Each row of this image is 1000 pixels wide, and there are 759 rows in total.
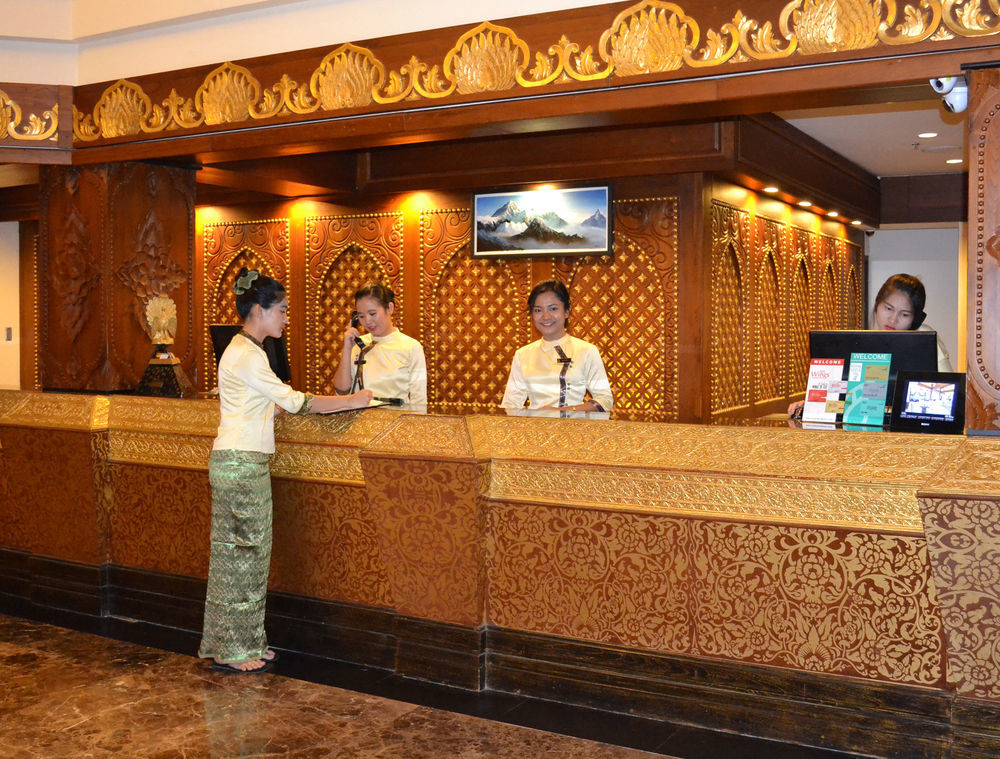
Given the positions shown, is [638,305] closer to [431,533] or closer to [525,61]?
[525,61]

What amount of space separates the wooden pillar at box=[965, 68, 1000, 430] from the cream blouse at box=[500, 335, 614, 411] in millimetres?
1772

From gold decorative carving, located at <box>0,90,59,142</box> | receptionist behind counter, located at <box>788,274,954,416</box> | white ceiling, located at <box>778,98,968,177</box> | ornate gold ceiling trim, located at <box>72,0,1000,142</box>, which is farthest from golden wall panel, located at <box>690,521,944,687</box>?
gold decorative carving, located at <box>0,90,59,142</box>

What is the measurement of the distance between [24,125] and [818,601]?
4.84 metres

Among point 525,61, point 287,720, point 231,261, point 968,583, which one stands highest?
point 525,61

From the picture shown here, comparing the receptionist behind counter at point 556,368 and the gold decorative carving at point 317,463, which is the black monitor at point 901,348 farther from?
Result: the gold decorative carving at point 317,463

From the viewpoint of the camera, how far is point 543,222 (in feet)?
24.6

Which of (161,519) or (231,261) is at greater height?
(231,261)

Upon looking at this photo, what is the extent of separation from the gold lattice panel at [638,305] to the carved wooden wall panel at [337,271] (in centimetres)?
163

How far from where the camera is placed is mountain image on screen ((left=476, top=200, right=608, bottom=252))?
24.2 ft

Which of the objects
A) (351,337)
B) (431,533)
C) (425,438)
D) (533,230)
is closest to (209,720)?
(431,533)

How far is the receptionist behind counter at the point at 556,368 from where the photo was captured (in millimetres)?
4902

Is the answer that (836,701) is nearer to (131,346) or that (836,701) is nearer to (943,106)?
(943,106)

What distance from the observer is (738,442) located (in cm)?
374

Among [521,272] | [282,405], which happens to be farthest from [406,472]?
[521,272]
